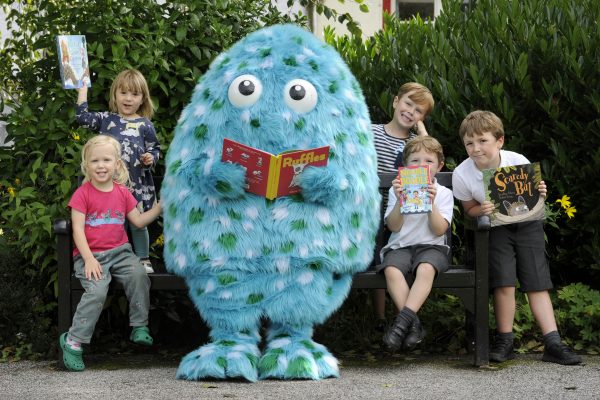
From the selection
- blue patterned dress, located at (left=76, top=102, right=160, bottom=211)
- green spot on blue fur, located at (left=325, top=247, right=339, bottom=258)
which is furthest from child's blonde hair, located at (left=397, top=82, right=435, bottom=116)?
blue patterned dress, located at (left=76, top=102, right=160, bottom=211)

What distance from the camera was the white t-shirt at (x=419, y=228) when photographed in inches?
204

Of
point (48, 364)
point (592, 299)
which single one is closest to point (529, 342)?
point (592, 299)

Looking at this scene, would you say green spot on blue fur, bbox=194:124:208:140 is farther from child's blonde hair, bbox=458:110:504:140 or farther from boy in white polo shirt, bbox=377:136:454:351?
child's blonde hair, bbox=458:110:504:140

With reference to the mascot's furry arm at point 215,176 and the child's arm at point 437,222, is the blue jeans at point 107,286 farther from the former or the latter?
the child's arm at point 437,222

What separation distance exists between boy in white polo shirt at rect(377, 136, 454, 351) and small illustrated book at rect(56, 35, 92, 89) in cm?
169

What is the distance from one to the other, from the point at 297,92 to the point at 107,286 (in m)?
1.32

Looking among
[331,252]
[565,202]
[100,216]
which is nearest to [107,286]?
[100,216]

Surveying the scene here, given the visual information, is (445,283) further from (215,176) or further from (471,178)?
(215,176)

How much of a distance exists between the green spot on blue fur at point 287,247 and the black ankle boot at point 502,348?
124 centimetres

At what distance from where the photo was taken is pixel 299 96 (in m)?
4.87

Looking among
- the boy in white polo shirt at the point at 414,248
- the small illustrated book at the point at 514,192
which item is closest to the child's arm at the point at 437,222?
the boy in white polo shirt at the point at 414,248

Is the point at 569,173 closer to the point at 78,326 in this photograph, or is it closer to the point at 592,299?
the point at 592,299

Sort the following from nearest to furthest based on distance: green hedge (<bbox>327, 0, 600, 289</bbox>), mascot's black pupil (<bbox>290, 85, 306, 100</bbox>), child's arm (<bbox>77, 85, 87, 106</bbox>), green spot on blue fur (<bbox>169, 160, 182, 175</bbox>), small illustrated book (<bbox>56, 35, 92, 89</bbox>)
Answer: mascot's black pupil (<bbox>290, 85, 306, 100</bbox>) → green spot on blue fur (<bbox>169, 160, 182, 175</bbox>) → small illustrated book (<bbox>56, 35, 92, 89</bbox>) → child's arm (<bbox>77, 85, 87, 106</bbox>) → green hedge (<bbox>327, 0, 600, 289</bbox>)

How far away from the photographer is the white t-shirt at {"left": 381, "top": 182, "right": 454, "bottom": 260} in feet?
17.0
